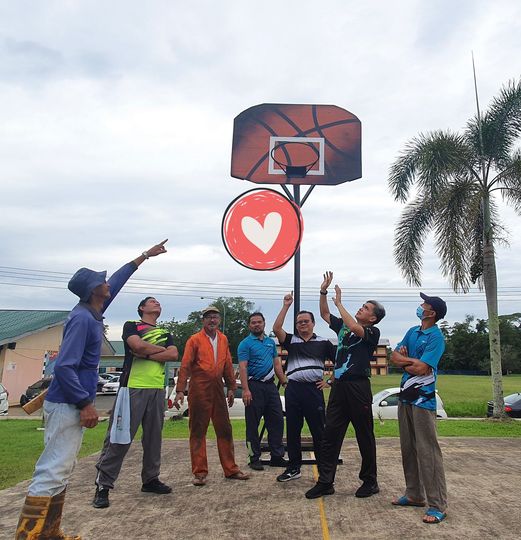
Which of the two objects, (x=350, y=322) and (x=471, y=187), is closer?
(x=350, y=322)

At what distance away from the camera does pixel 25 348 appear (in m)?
21.9

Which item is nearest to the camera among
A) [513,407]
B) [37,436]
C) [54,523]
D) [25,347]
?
[54,523]

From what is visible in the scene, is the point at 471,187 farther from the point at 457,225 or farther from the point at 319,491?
the point at 319,491

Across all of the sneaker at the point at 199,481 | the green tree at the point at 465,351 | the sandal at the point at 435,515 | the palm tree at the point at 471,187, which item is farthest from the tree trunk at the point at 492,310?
the green tree at the point at 465,351

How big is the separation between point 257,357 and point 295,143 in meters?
3.60

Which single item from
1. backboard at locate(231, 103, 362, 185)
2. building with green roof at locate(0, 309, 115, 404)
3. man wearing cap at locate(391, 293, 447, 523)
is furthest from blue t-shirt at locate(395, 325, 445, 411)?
building with green roof at locate(0, 309, 115, 404)

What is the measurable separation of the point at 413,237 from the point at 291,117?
827 cm

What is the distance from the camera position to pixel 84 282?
3436 mm

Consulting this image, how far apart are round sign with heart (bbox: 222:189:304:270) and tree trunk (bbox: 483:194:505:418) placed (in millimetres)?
9008

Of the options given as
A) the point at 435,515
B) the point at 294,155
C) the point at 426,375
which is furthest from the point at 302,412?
the point at 294,155

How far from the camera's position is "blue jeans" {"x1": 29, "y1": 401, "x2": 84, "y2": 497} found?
9.78ft

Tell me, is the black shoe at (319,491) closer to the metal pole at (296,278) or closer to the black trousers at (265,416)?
the black trousers at (265,416)

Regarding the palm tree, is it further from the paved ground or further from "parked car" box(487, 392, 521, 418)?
the paved ground

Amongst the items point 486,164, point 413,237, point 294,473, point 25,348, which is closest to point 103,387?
point 25,348
